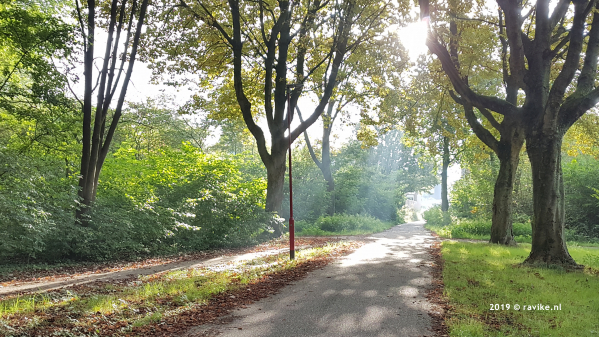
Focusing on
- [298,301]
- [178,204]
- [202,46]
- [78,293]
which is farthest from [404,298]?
[202,46]

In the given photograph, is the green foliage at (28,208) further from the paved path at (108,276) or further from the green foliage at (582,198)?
the green foliage at (582,198)

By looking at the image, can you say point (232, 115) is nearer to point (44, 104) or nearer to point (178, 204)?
point (178, 204)

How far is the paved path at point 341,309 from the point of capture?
17.2ft

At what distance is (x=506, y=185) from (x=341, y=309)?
11.8 metres

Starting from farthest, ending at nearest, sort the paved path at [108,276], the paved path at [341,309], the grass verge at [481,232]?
the grass verge at [481,232], the paved path at [108,276], the paved path at [341,309]

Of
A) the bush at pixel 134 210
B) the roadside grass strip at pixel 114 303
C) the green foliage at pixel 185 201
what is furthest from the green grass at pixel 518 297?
the bush at pixel 134 210

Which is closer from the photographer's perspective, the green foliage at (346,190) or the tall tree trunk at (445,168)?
the tall tree trunk at (445,168)

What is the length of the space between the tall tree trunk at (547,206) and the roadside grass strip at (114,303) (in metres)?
6.98

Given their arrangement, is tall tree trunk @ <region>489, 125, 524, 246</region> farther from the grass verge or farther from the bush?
the bush

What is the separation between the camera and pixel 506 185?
595 inches

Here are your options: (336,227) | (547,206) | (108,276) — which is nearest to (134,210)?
(108,276)

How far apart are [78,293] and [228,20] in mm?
15236

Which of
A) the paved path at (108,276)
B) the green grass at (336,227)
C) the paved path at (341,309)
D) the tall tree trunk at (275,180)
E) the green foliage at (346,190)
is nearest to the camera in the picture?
the paved path at (341,309)

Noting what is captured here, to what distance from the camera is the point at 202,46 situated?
737 inches
